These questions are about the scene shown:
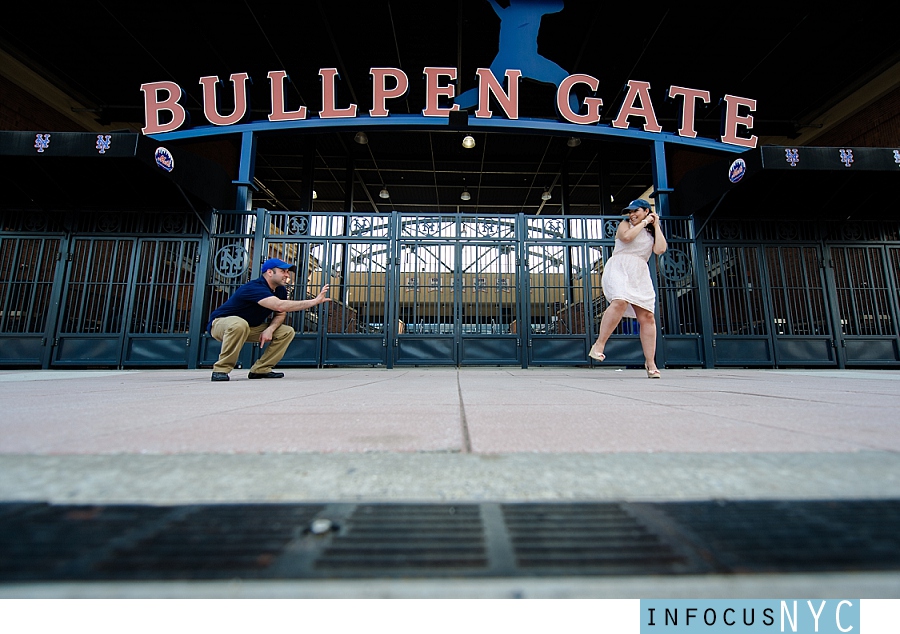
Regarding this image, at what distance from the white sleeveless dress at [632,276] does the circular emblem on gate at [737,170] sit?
3102 millimetres

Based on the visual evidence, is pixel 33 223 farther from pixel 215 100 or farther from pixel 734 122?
pixel 734 122

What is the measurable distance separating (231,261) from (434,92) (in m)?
4.91

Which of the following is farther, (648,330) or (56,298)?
(56,298)

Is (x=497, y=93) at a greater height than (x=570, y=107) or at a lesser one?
greater

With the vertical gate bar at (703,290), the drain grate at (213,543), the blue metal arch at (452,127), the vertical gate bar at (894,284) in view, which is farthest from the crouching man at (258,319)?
the vertical gate bar at (894,284)

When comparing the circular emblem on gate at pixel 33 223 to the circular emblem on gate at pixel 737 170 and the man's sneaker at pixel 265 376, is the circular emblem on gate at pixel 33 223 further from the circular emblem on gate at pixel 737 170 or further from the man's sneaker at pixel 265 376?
the circular emblem on gate at pixel 737 170

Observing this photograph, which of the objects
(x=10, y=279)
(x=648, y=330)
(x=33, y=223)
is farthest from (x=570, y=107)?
(x=10, y=279)

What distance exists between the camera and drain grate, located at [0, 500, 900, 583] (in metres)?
0.45

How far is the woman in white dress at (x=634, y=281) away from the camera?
4598mm

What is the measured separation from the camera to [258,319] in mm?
4633

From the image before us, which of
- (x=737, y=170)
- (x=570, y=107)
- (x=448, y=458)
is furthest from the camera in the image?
(x=570, y=107)

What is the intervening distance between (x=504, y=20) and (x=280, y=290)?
6819 mm

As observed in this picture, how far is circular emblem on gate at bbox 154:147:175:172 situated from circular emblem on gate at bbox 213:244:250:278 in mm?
1501

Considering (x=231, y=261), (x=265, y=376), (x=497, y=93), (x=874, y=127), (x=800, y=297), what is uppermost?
(x=497, y=93)
